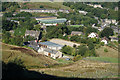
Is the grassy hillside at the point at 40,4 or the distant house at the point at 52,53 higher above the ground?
the distant house at the point at 52,53

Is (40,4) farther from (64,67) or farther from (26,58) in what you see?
(64,67)

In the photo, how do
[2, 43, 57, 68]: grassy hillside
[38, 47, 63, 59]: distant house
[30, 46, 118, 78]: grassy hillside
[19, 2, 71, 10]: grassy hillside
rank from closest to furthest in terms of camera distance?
[30, 46, 118, 78]: grassy hillside, [2, 43, 57, 68]: grassy hillside, [38, 47, 63, 59]: distant house, [19, 2, 71, 10]: grassy hillside

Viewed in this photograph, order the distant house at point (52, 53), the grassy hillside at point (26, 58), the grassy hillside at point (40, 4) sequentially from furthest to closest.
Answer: the grassy hillside at point (40, 4), the distant house at point (52, 53), the grassy hillside at point (26, 58)

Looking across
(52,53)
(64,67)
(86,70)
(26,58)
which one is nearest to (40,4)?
(52,53)

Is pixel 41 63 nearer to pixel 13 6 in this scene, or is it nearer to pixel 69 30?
pixel 69 30

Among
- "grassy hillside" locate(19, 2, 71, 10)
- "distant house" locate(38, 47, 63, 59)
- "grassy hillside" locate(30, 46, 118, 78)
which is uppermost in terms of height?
"grassy hillside" locate(30, 46, 118, 78)

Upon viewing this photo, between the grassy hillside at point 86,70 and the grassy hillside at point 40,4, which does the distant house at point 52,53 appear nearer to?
the grassy hillside at point 86,70

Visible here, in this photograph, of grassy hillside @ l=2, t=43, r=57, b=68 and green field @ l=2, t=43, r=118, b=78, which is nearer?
green field @ l=2, t=43, r=118, b=78

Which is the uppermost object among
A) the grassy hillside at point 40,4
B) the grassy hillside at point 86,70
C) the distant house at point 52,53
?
the grassy hillside at point 86,70

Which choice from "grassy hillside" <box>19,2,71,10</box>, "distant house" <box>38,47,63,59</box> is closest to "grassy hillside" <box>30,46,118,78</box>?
"distant house" <box>38,47,63,59</box>

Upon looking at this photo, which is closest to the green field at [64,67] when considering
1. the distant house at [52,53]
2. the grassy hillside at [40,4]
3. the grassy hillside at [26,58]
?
the grassy hillside at [26,58]

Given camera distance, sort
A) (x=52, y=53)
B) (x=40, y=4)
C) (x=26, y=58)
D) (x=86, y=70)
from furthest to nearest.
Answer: (x=40, y=4) < (x=52, y=53) < (x=26, y=58) < (x=86, y=70)

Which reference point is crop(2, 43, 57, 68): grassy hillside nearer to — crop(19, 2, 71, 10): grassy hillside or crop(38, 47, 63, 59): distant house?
crop(38, 47, 63, 59): distant house
